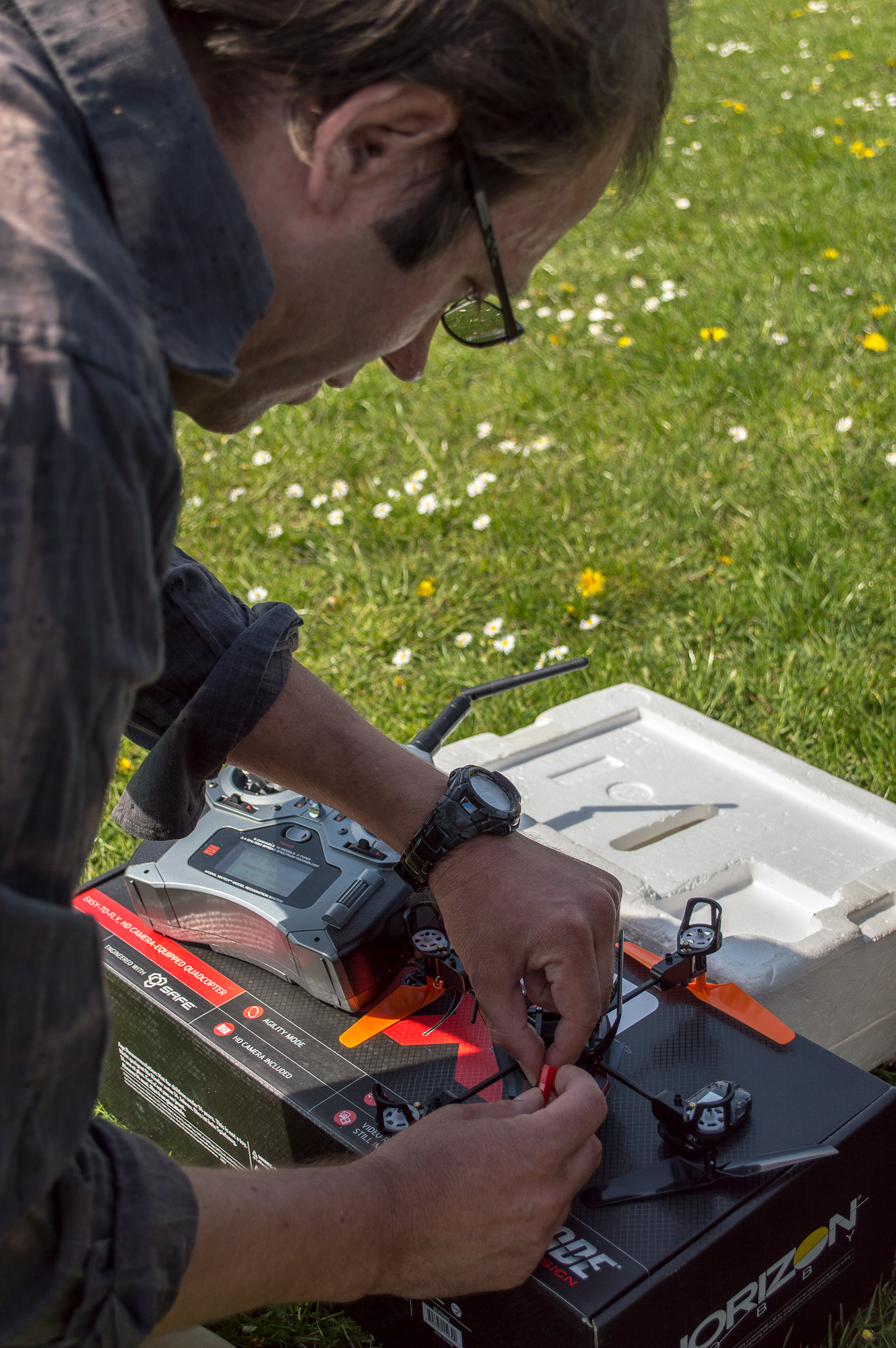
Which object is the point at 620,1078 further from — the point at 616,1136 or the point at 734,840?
the point at 734,840

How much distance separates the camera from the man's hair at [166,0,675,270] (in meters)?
0.83

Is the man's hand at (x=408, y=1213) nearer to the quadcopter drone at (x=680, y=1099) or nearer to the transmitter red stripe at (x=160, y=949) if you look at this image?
the quadcopter drone at (x=680, y=1099)

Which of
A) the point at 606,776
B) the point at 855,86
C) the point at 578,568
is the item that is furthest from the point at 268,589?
the point at 855,86

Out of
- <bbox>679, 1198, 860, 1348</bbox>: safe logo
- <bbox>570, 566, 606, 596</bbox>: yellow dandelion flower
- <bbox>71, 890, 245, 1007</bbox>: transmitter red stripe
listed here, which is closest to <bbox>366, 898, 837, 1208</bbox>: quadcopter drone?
<bbox>679, 1198, 860, 1348</bbox>: safe logo

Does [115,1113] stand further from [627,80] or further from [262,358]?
[627,80]

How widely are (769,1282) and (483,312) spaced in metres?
0.93

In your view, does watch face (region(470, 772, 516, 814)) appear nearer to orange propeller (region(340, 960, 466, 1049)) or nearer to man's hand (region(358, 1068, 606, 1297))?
orange propeller (region(340, 960, 466, 1049))

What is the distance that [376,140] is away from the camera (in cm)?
86

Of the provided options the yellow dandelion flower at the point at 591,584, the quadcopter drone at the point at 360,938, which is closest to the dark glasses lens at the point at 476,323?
the quadcopter drone at the point at 360,938

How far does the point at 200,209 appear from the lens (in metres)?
0.79

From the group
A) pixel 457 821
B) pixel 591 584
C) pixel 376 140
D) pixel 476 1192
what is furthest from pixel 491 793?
pixel 591 584

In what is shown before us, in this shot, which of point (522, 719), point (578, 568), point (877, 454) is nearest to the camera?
point (522, 719)

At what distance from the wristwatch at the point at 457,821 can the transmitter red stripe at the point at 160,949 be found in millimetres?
285

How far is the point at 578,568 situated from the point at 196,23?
2.02m
